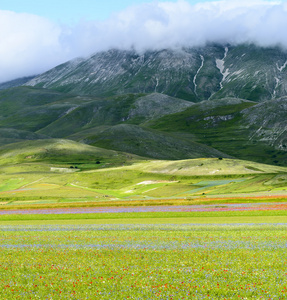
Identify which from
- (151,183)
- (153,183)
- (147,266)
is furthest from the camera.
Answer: (151,183)

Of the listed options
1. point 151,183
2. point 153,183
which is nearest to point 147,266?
point 153,183

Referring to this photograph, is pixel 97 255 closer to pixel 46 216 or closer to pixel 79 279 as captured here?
pixel 79 279

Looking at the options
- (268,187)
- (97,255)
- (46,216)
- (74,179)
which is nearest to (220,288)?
(97,255)

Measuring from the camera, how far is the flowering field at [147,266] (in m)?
18.4

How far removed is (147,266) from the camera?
2372cm

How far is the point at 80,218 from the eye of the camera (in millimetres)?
64438

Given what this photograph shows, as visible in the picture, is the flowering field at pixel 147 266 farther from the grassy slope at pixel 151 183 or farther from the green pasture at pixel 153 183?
the grassy slope at pixel 151 183

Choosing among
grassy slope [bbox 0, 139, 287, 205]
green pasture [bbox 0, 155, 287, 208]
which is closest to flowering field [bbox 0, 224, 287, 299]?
green pasture [bbox 0, 155, 287, 208]

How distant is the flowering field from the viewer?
18.4 m

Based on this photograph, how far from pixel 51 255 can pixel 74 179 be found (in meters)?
139

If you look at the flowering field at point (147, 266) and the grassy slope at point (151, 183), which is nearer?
the flowering field at point (147, 266)

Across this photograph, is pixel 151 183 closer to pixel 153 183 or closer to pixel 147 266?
pixel 153 183

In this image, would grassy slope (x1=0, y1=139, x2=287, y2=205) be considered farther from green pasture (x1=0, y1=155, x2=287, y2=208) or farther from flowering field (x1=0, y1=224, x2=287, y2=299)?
flowering field (x1=0, y1=224, x2=287, y2=299)

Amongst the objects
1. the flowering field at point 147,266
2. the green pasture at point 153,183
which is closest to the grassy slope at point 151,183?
the green pasture at point 153,183
